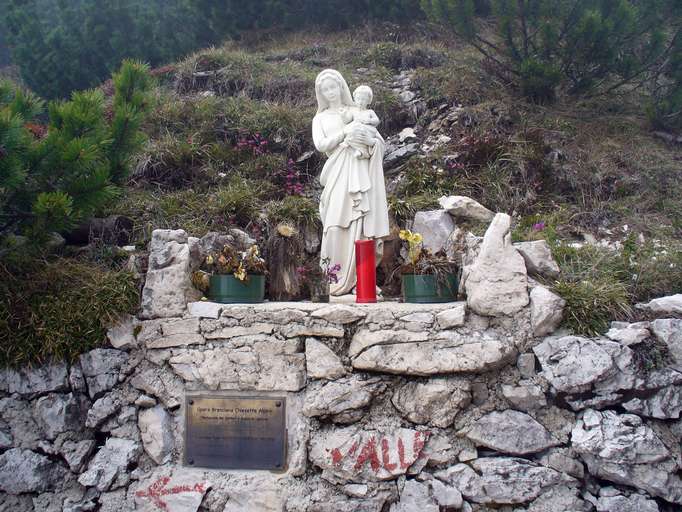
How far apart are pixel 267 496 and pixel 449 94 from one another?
6816mm

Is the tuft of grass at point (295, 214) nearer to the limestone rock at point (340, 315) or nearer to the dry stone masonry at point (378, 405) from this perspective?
the dry stone masonry at point (378, 405)

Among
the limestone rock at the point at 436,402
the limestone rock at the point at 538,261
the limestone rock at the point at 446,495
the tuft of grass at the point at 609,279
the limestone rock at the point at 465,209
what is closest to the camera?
the limestone rock at the point at 446,495

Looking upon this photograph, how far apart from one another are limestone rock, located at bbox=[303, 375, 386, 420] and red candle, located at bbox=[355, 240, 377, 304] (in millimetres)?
796

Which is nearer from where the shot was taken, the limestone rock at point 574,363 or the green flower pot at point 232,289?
the limestone rock at point 574,363

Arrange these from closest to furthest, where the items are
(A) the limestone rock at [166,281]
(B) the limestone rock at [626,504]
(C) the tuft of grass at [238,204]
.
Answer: (B) the limestone rock at [626,504]
(A) the limestone rock at [166,281]
(C) the tuft of grass at [238,204]

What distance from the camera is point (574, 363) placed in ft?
12.1

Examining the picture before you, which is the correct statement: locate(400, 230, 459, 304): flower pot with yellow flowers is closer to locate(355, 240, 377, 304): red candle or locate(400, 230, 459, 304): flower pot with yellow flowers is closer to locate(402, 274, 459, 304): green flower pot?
locate(402, 274, 459, 304): green flower pot

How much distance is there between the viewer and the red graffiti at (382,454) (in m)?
3.62

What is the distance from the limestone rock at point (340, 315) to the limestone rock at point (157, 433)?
1.26m

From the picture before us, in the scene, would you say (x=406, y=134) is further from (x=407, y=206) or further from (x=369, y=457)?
(x=369, y=457)

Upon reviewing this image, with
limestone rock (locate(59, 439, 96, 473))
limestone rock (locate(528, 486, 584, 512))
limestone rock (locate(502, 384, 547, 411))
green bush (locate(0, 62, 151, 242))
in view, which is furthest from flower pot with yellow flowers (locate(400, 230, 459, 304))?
limestone rock (locate(59, 439, 96, 473))

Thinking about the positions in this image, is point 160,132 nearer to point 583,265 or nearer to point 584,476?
point 583,265

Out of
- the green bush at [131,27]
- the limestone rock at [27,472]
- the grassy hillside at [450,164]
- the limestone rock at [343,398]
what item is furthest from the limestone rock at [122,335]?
the green bush at [131,27]

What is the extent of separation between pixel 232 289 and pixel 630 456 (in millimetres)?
2880
